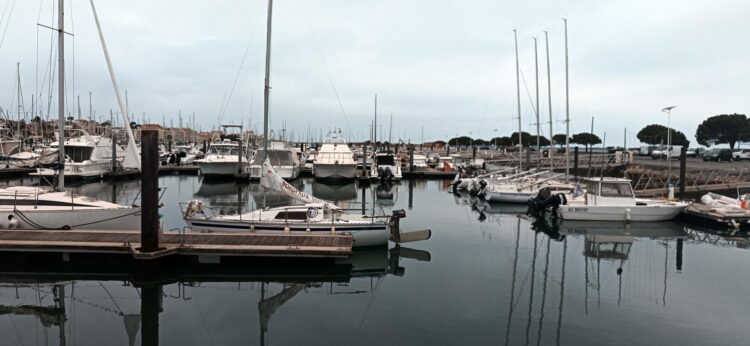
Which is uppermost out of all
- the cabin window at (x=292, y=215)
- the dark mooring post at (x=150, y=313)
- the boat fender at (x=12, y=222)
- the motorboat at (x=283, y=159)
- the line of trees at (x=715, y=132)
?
the line of trees at (x=715, y=132)

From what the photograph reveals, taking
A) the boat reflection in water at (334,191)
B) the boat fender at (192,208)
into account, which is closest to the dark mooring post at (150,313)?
the boat fender at (192,208)

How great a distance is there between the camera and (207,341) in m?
9.16

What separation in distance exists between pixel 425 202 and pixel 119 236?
2093cm

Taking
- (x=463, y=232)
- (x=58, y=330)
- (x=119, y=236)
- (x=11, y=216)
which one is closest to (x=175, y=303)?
(x=58, y=330)

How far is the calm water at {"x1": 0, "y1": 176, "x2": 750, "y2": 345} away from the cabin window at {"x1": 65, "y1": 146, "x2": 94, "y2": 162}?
32.1 m

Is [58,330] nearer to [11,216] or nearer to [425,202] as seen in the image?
[11,216]

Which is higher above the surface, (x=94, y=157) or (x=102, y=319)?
(x=94, y=157)

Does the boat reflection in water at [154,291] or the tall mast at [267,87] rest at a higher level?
the tall mast at [267,87]

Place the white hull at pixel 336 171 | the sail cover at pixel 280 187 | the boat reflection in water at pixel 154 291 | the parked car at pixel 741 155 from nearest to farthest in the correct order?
1. the boat reflection in water at pixel 154 291
2. the sail cover at pixel 280 187
3. the white hull at pixel 336 171
4. the parked car at pixel 741 155

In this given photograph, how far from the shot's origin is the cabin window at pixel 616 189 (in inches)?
936

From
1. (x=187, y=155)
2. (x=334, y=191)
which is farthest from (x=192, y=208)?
(x=187, y=155)

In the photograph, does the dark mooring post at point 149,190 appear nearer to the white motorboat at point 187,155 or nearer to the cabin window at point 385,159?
the cabin window at point 385,159

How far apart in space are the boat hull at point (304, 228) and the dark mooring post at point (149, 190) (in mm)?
3228

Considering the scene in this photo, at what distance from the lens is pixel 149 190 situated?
12.4 meters
